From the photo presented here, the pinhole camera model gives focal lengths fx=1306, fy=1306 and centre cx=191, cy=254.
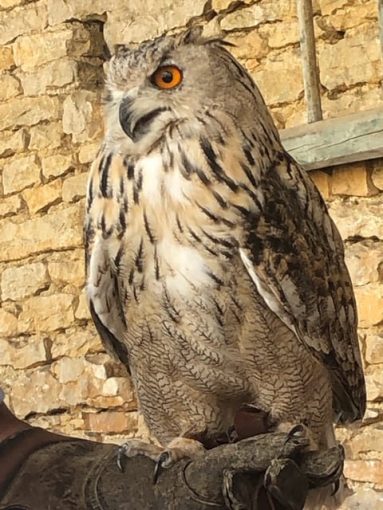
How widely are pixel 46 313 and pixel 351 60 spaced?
5.71ft

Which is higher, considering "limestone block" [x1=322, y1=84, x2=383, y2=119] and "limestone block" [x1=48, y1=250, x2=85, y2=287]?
"limestone block" [x1=322, y1=84, x2=383, y2=119]

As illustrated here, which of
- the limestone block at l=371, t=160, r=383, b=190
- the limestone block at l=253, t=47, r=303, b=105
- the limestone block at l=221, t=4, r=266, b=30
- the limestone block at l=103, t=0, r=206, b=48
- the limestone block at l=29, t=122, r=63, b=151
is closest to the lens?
the limestone block at l=371, t=160, r=383, b=190

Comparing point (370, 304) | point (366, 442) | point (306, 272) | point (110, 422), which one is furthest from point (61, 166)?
point (306, 272)

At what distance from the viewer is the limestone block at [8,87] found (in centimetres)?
531

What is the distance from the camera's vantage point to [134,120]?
2.35m

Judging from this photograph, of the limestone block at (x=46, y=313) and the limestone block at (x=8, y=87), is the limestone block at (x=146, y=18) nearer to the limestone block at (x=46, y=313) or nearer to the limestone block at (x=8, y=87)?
the limestone block at (x=8, y=87)

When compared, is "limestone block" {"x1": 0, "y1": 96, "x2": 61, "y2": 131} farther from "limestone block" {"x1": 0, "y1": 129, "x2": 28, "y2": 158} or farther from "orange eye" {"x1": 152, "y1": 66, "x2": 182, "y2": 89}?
"orange eye" {"x1": 152, "y1": 66, "x2": 182, "y2": 89}

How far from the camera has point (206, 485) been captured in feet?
6.97

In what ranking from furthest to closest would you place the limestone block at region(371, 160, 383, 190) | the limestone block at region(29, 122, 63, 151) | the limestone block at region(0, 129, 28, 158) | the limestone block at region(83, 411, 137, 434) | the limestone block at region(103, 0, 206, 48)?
the limestone block at region(0, 129, 28, 158) → the limestone block at region(29, 122, 63, 151) → the limestone block at region(83, 411, 137, 434) → the limestone block at region(103, 0, 206, 48) → the limestone block at region(371, 160, 383, 190)

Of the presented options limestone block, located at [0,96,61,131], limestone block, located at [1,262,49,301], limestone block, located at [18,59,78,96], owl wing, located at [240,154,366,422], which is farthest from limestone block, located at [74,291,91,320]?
owl wing, located at [240,154,366,422]

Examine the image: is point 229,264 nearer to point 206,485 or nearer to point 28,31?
point 206,485

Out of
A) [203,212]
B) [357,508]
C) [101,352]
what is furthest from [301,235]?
[101,352]

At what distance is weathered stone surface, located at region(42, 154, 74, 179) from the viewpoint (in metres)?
5.14

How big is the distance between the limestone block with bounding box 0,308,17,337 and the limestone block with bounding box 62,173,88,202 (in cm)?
56
